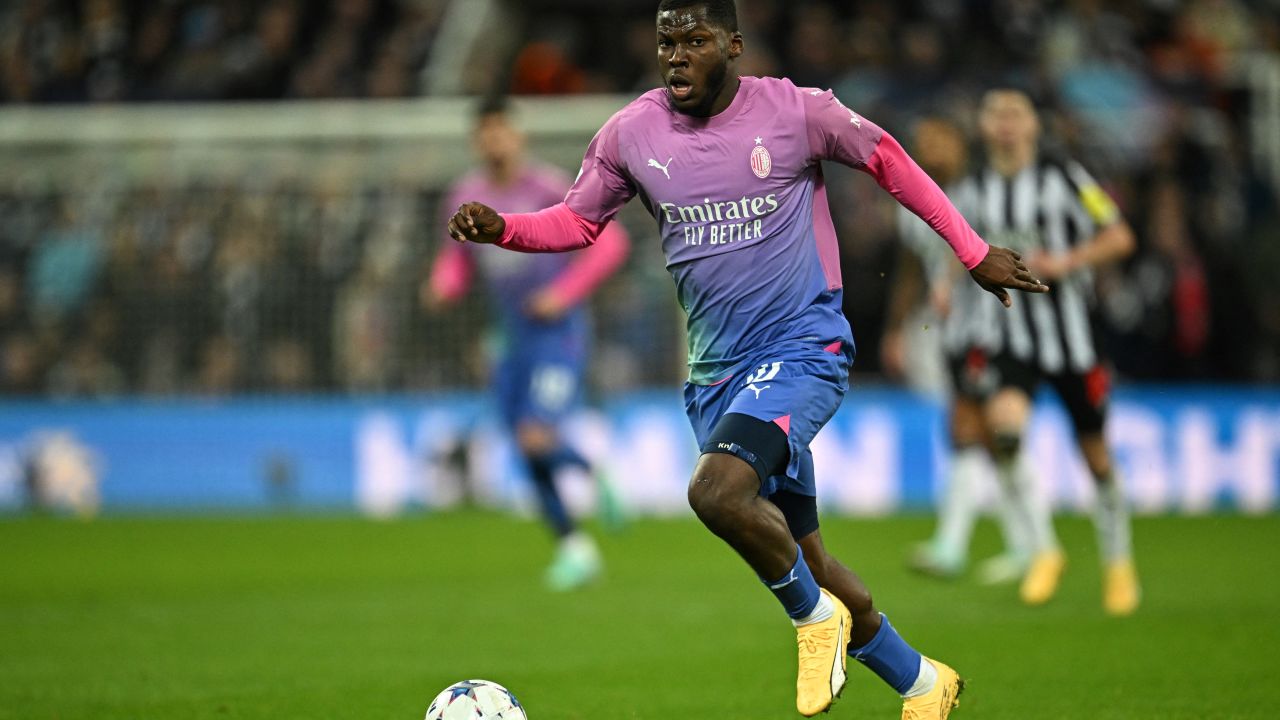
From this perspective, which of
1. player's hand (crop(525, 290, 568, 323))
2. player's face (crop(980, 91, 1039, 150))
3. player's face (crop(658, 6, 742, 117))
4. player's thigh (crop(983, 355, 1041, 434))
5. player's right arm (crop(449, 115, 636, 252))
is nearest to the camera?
player's face (crop(658, 6, 742, 117))

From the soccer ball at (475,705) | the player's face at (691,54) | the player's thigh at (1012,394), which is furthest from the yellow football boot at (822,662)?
the player's thigh at (1012,394)

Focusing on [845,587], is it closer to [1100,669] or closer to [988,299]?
[1100,669]

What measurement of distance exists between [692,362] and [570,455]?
5861 mm

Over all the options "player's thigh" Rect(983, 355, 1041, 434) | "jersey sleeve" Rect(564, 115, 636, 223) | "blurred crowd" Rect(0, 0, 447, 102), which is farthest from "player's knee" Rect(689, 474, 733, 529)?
"blurred crowd" Rect(0, 0, 447, 102)

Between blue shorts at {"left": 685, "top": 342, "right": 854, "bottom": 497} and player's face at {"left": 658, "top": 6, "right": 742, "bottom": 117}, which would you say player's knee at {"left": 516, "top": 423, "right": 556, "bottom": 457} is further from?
player's face at {"left": 658, "top": 6, "right": 742, "bottom": 117}

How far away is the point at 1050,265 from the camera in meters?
8.98

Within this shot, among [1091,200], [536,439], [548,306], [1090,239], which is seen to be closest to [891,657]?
[1091,200]

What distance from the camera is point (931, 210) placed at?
17.7ft

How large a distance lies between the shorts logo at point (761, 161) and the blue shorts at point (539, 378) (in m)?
5.60

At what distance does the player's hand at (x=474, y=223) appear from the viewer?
526 centimetres

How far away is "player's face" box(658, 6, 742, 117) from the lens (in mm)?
5293

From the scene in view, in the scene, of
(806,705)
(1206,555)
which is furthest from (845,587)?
(1206,555)

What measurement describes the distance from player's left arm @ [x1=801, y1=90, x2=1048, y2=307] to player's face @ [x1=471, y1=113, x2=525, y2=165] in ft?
17.0

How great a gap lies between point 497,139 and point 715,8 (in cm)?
524
